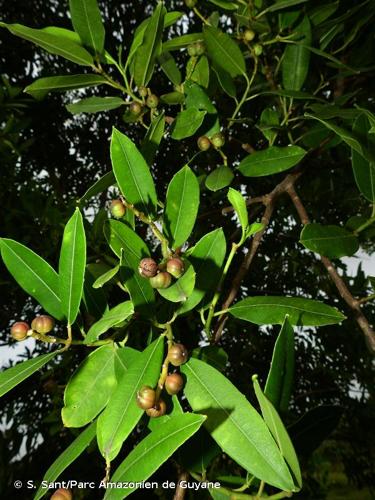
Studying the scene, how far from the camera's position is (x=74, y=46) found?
90cm

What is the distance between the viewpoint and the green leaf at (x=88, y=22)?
904mm

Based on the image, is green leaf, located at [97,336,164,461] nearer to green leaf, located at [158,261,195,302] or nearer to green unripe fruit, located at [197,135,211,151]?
green leaf, located at [158,261,195,302]

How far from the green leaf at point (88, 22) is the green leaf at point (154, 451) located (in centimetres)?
76

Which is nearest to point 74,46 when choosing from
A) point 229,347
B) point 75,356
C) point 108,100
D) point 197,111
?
point 108,100

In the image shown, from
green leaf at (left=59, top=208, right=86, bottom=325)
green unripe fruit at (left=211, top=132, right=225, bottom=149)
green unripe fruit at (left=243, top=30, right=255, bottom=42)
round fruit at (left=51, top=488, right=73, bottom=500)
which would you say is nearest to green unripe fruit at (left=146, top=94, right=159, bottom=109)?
green unripe fruit at (left=211, top=132, right=225, bottom=149)

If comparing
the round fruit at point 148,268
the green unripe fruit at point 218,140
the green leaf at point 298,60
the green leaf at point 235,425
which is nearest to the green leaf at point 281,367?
the green leaf at point 235,425

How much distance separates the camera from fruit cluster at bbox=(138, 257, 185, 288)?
1.77 ft

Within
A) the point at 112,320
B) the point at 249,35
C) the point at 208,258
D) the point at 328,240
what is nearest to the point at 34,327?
the point at 112,320

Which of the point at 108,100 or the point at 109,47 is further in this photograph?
the point at 109,47

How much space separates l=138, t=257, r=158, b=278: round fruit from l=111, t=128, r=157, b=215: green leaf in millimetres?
143

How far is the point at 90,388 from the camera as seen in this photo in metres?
0.59

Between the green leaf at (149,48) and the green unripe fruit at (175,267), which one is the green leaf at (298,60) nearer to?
the green leaf at (149,48)

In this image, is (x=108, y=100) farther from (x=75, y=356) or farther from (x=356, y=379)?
(x=356, y=379)

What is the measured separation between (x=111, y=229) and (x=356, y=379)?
80.2 inches
